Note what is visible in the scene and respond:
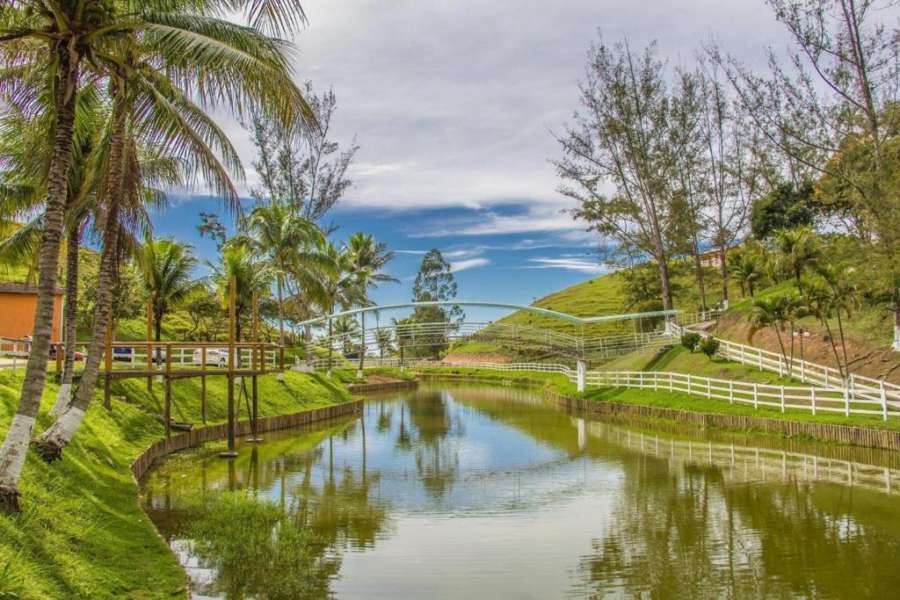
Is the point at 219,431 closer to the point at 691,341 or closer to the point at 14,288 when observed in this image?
the point at 14,288

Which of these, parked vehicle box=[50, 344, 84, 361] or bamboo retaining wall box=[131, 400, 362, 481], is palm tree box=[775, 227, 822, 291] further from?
parked vehicle box=[50, 344, 84, 361]

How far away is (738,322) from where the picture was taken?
1487 inches

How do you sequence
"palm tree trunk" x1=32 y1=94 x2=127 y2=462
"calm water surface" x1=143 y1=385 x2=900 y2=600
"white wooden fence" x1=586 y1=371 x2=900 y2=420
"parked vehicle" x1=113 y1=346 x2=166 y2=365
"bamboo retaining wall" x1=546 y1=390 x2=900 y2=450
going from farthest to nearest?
"parked vehicle" x1=113 y1=346 x2=166 y2=365, "white wooden fence" x1=586 y1=371 x2=900 y2=420, "bamboo retaining wall" x1=546 y1=390 x2=900 y2=450, "palm tree trunk" x1=32 y1=94 x2=127 y2=462, "calm water surface" x1=143 y1=385 x2=900 y2=600

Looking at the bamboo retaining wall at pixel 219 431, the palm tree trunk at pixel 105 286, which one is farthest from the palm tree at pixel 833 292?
the palm tree trunk at pixel 105 286

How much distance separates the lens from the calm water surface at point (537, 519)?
916 centimetres

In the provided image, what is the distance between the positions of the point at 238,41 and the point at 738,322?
1320 inches

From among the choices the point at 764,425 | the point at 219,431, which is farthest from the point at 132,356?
the point at 764,425

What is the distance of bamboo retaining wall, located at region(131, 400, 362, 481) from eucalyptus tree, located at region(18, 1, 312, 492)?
179 inches

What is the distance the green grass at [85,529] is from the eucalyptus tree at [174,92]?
45.6 inches

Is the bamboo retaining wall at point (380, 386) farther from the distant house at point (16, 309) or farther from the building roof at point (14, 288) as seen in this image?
the building roof at point (14, 288)

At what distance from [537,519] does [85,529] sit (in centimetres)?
737

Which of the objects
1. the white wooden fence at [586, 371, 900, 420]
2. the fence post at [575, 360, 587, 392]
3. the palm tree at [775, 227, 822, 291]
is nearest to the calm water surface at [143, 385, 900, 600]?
the white wooden fence at [586, 371, 900, 420]

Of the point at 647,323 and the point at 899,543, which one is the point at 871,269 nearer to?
the point at 899,543

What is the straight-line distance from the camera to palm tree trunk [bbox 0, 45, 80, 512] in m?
8.73
